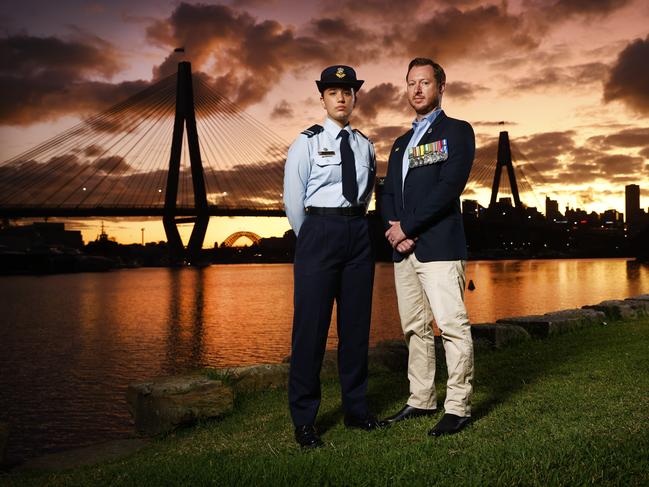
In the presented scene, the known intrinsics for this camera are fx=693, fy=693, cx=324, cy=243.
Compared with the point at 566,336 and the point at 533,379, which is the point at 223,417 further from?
the point at 566,336

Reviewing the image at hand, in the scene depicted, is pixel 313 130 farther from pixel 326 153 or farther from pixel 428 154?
pixel 428 154

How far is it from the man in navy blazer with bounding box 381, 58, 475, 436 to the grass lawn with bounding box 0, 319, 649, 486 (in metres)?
0.22

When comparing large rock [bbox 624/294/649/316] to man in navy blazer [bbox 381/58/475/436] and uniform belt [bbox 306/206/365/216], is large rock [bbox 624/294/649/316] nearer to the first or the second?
man in navy blazer [bbox 381/58/475/436]

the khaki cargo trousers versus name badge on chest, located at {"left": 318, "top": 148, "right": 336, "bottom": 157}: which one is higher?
name badge on chest, located at {"left": 318, "top": 148, "right": 336, "bottom": 157}

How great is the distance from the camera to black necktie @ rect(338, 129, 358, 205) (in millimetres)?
3354

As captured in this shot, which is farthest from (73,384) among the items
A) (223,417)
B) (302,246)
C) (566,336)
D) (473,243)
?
(473,243)

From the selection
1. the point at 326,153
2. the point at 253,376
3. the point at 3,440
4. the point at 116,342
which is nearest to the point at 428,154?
the point at 326,153

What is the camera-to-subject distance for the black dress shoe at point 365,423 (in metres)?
3.53

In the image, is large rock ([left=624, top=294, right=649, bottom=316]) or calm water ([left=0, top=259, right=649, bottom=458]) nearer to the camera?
calm water ([left=0, top=259, right=649, bottom=458])

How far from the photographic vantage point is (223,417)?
180 inches

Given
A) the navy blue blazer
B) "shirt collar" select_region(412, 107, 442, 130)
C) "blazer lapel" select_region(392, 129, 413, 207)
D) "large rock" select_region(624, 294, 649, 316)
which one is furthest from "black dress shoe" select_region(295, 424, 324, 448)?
"large rock" select_region(624, 294, 649, 316)

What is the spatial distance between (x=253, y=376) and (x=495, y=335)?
2789 millimetres

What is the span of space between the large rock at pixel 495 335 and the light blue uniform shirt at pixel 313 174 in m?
3.88

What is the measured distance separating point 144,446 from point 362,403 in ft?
4.99
